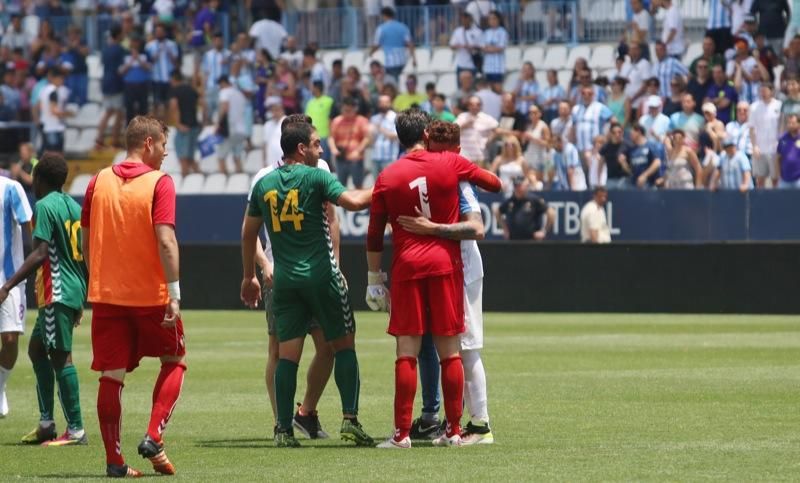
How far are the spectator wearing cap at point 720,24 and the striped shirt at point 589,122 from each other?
2611 millimetres

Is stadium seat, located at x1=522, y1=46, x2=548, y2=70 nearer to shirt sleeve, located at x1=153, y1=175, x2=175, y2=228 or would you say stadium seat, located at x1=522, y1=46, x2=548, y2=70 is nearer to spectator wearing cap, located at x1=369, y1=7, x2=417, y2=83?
spectator wearing cap, located at x1=369, y1=7, x2=417, y2=83

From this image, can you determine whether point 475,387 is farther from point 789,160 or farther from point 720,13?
point 720,13

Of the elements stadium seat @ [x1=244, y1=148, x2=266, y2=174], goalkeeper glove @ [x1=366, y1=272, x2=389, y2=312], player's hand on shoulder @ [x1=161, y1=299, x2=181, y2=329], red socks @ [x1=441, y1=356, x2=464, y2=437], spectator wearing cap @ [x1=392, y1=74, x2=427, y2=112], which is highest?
spectator wearing cap @ [x1=392, y1=74, x2=427, y2=112]

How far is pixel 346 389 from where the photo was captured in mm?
10562

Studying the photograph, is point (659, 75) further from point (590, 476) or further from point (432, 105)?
point (590, 476)

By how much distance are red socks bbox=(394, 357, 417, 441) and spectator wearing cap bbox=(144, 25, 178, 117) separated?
2424cm

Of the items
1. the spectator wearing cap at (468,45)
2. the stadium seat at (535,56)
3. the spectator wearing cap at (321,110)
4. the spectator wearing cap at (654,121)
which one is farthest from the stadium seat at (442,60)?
the spectator wearing cap at (654,121)

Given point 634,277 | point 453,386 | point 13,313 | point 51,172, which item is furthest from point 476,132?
point 453,386

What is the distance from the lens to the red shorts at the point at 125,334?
934 centimetres

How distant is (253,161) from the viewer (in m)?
31.8

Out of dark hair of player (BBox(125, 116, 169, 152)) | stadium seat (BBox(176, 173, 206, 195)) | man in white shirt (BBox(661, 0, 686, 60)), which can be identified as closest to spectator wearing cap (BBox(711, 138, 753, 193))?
man in white shirt (BBox(661, 0, 686, 60))

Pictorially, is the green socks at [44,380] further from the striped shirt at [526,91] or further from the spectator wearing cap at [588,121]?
the striped shirt at [526,91]

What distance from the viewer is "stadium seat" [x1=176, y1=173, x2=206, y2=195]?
104 feet

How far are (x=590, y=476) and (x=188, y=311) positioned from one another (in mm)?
18995
